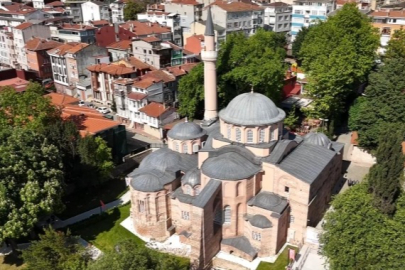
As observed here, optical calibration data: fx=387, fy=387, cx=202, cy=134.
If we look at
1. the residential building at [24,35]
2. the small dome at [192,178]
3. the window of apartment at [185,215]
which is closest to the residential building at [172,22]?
the residential building at [24,35]

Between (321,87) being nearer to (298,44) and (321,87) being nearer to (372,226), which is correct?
(372,226)

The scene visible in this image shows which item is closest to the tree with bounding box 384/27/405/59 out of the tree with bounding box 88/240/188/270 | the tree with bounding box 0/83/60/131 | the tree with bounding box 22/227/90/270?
the tree with bounding box 0/83/60/131

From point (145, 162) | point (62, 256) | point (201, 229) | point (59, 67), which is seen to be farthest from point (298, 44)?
point (62, 256)

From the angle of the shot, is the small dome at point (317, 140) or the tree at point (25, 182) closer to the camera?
the tree at point (25, 182)

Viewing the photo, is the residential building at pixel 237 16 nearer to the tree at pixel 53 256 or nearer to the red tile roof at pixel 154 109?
the red tile roof at pixel 154 109

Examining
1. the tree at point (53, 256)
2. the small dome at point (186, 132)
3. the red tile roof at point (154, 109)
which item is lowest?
the tree at point (53, 256)

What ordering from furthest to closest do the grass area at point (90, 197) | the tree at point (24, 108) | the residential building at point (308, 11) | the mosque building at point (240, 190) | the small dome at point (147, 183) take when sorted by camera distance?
1. the residential building at point (308, 11)
2. the tree at point (24, 108)
3. the grass area at point (90, 197)
4. the small dome at point (147, 183)
5. the mosque building at point (240, 190)

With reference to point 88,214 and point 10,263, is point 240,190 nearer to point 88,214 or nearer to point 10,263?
point 88,214

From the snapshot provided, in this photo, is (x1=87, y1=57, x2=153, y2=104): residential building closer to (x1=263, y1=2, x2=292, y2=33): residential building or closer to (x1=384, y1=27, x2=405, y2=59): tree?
(x1=384, y1=27, x2=405, y2=59): tree
